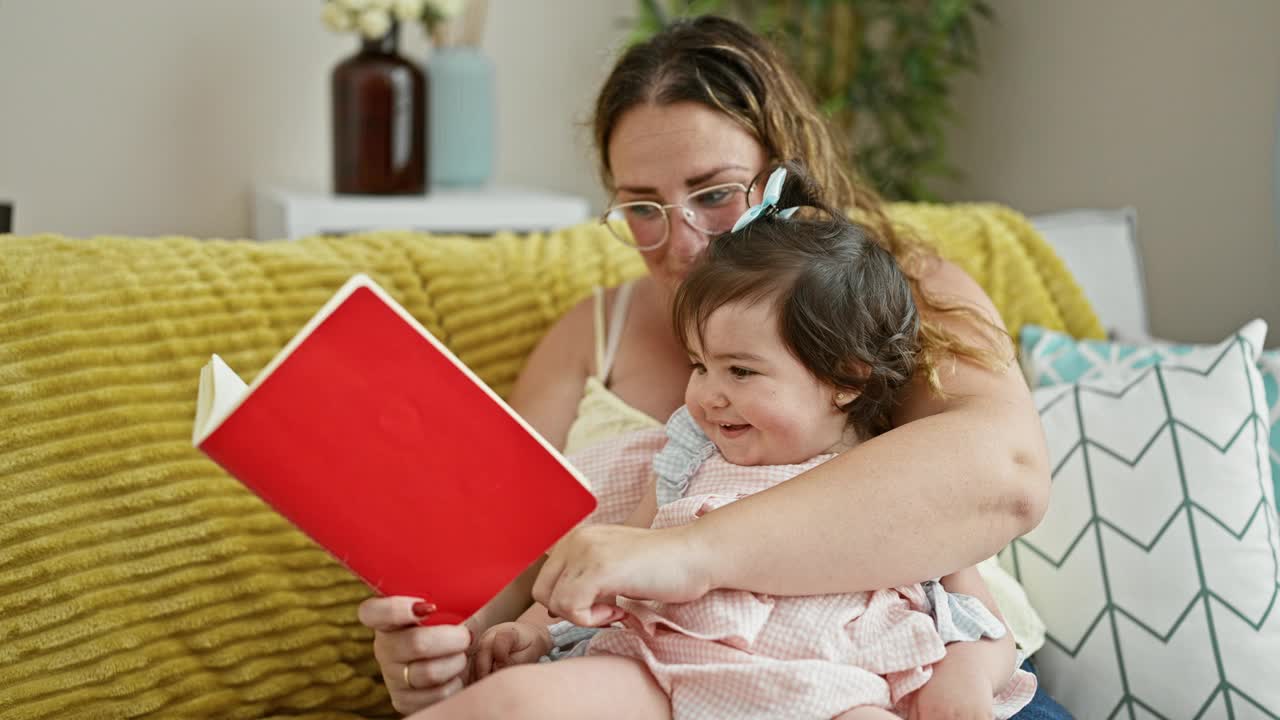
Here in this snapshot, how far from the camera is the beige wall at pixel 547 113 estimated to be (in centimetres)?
277

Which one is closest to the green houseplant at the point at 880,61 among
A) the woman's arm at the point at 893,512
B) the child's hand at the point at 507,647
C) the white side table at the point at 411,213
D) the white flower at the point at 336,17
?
the white side table at the point at 411,213

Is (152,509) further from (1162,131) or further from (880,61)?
(880,61)

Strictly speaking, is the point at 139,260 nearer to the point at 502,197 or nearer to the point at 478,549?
the point at 478,549

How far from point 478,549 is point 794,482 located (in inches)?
11.5

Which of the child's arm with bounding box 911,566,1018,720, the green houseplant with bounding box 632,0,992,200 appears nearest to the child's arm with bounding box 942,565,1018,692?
the child's arm with bounding box 911,566,1018,720

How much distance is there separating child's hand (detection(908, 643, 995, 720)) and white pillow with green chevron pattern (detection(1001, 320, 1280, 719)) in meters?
0.45

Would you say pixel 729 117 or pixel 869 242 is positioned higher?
pixel 729 117

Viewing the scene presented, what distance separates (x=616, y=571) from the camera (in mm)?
947

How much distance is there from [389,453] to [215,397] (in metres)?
0.13

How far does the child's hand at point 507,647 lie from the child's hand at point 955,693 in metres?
0.35

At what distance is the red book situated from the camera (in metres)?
0.82

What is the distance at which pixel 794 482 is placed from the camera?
1.06m

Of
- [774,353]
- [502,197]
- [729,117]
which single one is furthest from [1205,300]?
[774,353]

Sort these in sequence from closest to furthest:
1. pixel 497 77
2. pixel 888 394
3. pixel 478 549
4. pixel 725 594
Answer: pixel 478 549, pixel 725 594, pixel 888 394, pixel 497 77
